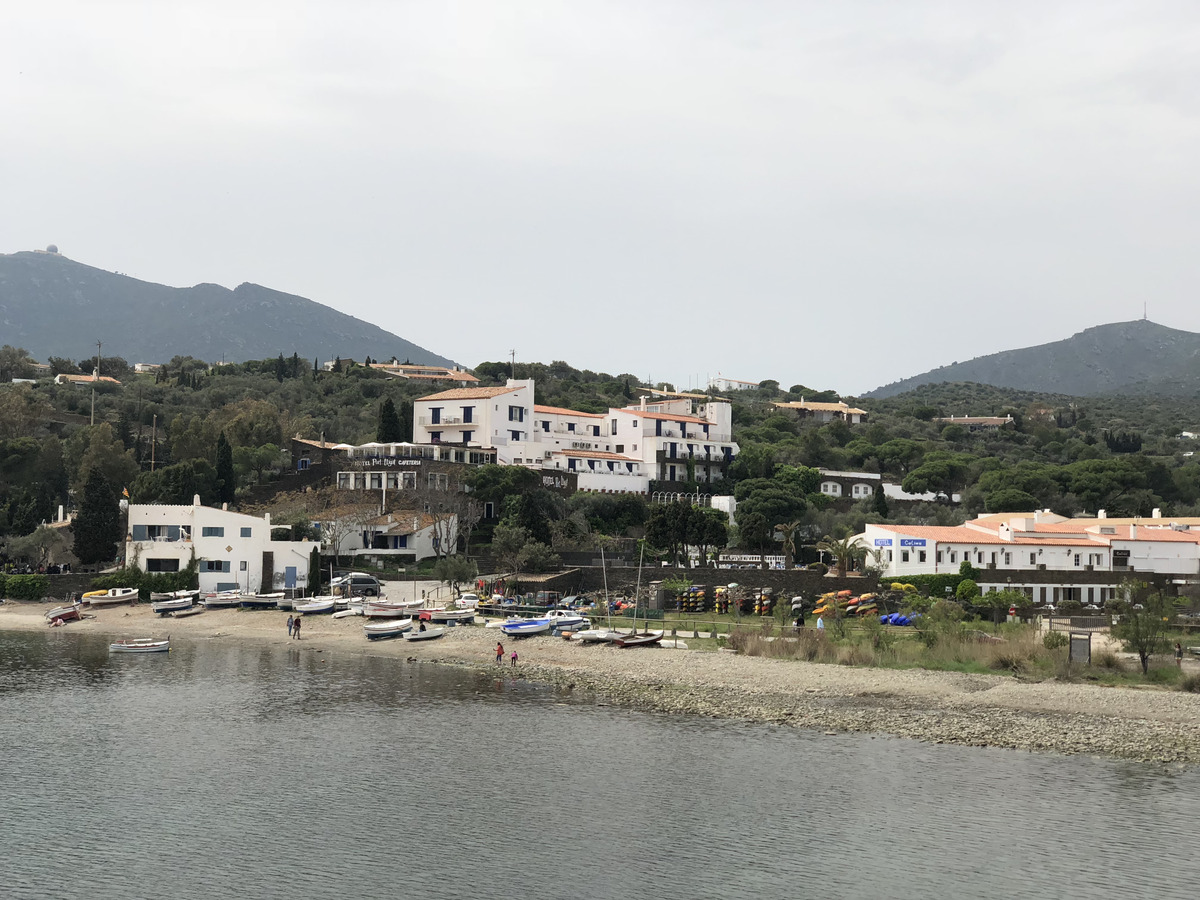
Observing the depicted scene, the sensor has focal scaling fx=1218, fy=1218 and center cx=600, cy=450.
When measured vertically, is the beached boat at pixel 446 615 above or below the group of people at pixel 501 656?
above

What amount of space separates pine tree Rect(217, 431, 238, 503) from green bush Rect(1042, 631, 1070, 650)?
5823 cm

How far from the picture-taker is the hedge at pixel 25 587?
74.8m

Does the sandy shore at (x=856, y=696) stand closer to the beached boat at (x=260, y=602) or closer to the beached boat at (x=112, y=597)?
the beached boat at (x=260, y=602)

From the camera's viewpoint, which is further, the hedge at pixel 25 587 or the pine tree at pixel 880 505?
the pine tree at pixel 880 505

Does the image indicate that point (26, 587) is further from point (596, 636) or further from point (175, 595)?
point (596, 636)

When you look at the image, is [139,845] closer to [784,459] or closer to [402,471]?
[402,471]

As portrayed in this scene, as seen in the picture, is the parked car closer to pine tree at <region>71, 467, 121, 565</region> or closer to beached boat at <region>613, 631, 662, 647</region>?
pine tree at <region>71, 467, 121, 565</region>

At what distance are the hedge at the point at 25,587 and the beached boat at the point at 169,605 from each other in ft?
25.3

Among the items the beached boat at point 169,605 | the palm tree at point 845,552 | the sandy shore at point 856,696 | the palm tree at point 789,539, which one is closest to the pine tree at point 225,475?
the beached boat at point 169,605

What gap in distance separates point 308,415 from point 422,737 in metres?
87.2

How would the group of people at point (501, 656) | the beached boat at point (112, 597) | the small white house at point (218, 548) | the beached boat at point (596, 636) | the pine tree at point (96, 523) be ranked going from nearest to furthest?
the group of people at point (501, 656), the beached boat at point (596, 636), the beached boat at point (112, 597), the small white house at point (218, 548), the pine tree at point (96, 523)

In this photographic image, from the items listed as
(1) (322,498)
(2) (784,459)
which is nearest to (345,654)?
(1) (322,498)

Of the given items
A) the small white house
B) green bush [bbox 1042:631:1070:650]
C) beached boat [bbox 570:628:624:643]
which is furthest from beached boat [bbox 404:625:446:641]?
green bush [bbox 1042:631:1070:650]

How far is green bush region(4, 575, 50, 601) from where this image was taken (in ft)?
245
